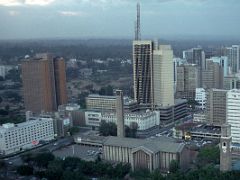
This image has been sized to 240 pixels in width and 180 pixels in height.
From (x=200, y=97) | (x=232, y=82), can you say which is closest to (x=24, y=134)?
(x=200, y=97)

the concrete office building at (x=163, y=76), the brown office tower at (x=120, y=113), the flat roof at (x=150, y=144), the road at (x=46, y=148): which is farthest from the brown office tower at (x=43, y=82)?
the flat roof at (x=150, y=144)

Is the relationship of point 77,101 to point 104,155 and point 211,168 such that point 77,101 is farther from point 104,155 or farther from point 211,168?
point 211,168

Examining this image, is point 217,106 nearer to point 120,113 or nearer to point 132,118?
point 132,118

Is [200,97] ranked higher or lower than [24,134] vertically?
higher

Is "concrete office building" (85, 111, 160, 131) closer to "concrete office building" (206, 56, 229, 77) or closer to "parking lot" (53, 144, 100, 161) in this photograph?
"parking lot" (53, 144, 100, 161)

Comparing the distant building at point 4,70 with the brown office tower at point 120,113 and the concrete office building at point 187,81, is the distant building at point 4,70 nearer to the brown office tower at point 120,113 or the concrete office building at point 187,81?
the concrete office building at point 187,81

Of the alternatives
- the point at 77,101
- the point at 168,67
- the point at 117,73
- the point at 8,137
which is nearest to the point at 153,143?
the point at 8,137
